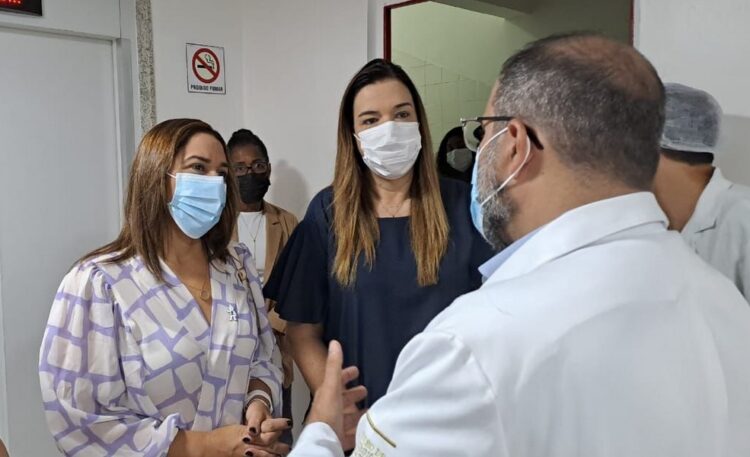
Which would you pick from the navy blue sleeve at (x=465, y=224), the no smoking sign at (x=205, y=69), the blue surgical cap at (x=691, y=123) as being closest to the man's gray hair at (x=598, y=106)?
the blue surgical cap at (x=691, y=123)

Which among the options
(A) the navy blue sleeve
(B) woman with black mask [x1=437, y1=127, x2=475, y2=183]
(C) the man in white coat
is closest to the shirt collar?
(C) the man in white coat

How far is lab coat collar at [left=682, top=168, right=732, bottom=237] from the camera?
1388 millimetres

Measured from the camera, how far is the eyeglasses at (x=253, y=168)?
2789mm

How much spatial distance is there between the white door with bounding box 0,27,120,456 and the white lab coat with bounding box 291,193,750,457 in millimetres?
2276

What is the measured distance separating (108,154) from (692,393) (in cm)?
269

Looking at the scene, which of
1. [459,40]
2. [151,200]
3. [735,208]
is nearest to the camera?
[735,208]

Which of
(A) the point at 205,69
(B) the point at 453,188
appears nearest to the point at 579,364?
(B) the point at 453,188

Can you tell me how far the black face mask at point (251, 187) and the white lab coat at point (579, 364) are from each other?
2101 millimetres

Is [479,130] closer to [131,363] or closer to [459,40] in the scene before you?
[131,363]

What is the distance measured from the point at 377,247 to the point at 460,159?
2.65 feet

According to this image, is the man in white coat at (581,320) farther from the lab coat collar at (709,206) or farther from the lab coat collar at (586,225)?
the lab coat collar at (709,206)

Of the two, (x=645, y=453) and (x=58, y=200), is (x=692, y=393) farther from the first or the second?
(x=58, y=200)

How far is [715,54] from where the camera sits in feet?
5.30

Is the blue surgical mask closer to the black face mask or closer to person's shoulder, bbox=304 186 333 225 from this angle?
person's shoulder, bbox=304 186 333 225
